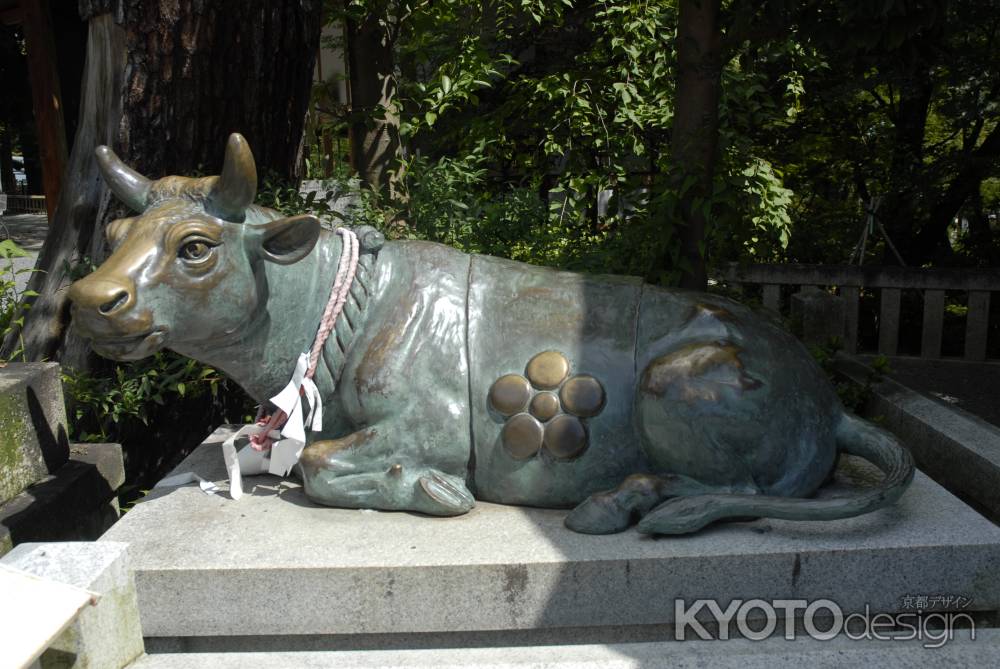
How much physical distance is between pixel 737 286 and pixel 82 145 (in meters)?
4.87

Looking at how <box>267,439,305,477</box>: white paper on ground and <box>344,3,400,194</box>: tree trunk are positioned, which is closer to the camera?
<box>267,439,305,477</box>: white paper on ground

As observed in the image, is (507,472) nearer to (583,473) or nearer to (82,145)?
(583,473)

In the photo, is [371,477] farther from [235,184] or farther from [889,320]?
[889,320]

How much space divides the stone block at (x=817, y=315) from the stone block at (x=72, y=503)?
3.99m

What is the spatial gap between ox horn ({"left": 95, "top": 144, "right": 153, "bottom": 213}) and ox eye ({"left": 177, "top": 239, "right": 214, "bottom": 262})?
30 centimetres

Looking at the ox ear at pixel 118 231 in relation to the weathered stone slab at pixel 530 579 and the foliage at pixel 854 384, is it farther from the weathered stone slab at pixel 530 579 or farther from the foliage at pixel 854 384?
the foliage at pixel 854 384

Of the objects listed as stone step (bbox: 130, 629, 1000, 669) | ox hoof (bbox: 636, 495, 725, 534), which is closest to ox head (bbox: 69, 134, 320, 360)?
stone step (bbox: 130, 629, 1000, 669)

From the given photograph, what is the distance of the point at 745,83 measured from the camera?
6.10m

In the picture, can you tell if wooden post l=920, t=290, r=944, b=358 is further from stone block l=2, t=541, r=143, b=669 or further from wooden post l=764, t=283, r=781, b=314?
stone block l=2, t=541, r=143, b=669

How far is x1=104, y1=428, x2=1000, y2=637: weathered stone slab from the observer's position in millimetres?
2541

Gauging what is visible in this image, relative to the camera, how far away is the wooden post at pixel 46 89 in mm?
6770

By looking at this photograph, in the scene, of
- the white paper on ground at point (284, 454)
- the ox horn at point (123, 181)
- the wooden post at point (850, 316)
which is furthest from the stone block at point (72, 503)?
the wooden post at point (850, 316)

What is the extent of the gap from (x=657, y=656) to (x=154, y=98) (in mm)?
3567

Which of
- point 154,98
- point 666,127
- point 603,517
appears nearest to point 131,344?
point 603,517
